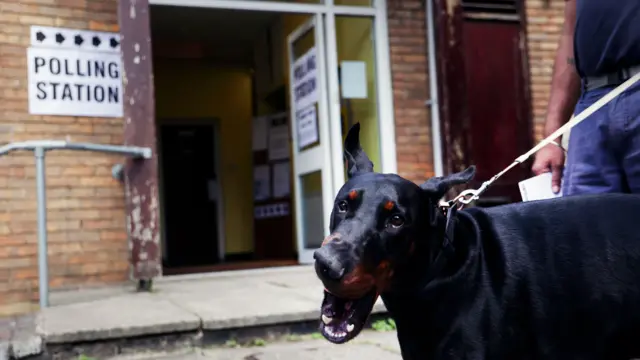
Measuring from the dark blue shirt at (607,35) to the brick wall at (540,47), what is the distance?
4.50m

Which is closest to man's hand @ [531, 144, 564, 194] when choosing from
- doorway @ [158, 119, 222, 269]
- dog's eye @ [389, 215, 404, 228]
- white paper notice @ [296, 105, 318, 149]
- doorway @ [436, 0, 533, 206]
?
dog's eye @ [389, 215, 404, 228]

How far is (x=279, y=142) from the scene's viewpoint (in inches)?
367

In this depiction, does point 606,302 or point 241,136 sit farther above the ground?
point 241,136

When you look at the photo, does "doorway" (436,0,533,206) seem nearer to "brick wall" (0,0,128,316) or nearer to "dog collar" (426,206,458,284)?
"brick wall" (0,0,128,316)

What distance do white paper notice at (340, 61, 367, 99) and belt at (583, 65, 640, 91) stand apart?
4303mm

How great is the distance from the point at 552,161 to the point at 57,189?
13.1 feet

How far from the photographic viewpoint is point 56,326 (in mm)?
4082

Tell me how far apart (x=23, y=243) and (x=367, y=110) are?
3.21 metres

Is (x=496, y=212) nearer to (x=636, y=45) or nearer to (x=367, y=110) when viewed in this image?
(x=636, y=45)

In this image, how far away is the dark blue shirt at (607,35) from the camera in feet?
8.24

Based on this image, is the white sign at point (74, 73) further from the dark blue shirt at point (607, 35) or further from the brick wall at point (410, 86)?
the dark blue shirt at point (607, 35)

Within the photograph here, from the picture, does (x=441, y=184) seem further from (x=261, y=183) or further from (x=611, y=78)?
(x=261, y=183)

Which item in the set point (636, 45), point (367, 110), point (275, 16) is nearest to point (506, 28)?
point (367, 110)

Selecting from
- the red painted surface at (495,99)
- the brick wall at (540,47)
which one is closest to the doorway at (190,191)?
the red painted surface at (495,99)
